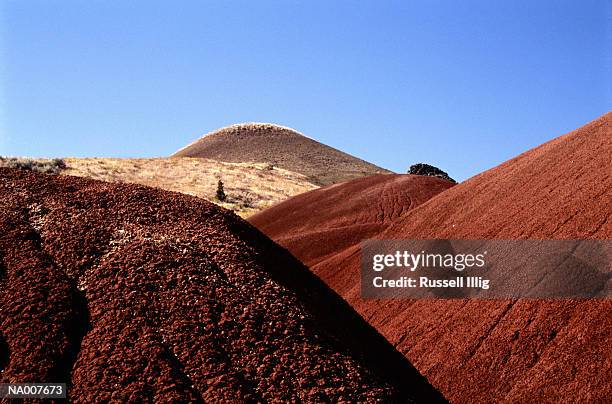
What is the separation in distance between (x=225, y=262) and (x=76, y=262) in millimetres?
1315

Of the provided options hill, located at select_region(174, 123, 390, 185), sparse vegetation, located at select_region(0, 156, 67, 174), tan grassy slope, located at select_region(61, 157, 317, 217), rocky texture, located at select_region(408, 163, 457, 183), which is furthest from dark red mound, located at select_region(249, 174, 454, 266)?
hill, located at select_region(174, 123, 390, 185)

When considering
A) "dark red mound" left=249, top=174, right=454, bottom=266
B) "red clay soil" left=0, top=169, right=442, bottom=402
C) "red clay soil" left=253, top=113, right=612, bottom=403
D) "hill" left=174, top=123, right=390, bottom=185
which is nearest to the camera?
"red clay soil" left=0, top=169, right=442, bottom=402

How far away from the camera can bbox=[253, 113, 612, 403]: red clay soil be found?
8.27 meters

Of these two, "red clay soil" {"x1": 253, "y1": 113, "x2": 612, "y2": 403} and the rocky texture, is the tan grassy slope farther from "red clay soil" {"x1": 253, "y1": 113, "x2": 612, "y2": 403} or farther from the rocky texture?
"red clay soil" {"x1": 253, "y1": 113, "x2": 612, "y2": 403}

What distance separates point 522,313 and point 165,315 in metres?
5.92

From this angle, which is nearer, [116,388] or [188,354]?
[116,388]

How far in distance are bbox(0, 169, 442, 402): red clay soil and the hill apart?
220 ft

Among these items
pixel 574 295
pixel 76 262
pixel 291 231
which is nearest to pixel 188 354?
pixel 76 262

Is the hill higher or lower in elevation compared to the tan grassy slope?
higher

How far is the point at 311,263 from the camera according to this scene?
18266 millimetres

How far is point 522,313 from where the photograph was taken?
30.8 ft

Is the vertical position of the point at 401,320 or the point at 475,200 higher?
the point at 475,200

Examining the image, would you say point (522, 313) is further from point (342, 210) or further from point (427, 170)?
point (427, 170)

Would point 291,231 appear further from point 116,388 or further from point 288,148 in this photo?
point 288,148
